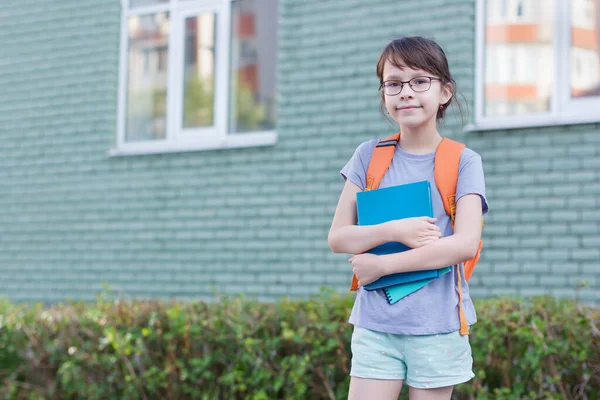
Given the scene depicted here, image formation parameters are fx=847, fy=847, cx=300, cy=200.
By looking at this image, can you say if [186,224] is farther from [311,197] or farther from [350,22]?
[350,22]

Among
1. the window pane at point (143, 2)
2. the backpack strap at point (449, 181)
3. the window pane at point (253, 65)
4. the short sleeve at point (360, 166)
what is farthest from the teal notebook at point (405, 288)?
the window pane at point (143, 2)

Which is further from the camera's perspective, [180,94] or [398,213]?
[180,94]

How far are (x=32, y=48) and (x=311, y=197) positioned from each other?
3618mm

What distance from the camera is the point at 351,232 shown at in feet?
8.40

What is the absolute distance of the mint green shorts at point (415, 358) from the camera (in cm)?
245

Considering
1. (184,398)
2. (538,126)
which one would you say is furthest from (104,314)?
(538,126)

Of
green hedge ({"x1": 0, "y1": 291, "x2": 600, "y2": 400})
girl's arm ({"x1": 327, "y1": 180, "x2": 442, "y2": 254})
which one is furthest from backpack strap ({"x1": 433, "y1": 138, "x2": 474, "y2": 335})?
green hedge ({"x1": 0, "y1": 291, "x2": 600, "y2": 400})

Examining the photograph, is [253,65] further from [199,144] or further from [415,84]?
[415,84]

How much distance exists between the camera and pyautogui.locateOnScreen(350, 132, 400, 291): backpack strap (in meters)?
2.64

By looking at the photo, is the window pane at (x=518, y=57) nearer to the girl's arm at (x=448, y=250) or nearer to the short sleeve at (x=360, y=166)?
the short sleeve at (x=360, y=166)

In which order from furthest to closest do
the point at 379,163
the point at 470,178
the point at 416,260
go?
the point at 379,163
the point at 470,178
the point at 416,260

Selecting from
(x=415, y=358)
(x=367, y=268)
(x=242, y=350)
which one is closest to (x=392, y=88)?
(x=367, y=268)

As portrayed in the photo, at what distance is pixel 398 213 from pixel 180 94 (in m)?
5.83

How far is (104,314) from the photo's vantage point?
558cm
